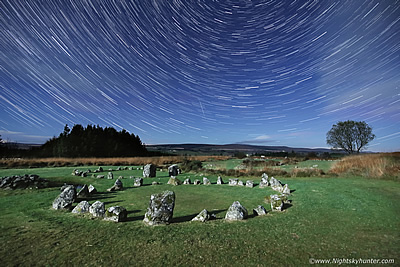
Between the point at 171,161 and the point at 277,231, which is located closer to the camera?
the point at 277,231

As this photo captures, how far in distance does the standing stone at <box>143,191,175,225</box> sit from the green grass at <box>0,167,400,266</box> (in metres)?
0.27

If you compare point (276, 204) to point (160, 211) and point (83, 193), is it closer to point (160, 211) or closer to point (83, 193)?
point (160, 211)

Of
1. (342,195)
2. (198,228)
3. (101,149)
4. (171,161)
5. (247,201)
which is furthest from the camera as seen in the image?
(101,149)

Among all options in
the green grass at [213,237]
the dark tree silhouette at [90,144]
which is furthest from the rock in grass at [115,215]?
the dark tree silhouette at [90,144]

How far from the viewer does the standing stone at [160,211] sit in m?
5.84

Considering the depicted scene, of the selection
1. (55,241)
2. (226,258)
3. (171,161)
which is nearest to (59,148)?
(171,161)

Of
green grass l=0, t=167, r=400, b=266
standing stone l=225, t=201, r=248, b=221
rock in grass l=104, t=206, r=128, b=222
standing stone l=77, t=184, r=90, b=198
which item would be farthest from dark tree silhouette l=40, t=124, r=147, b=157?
standing stone l=225, t=201, r=248, b=221

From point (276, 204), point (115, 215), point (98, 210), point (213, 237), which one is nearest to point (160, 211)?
point (115, 215)

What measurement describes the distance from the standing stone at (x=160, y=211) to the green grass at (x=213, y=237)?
27 cm

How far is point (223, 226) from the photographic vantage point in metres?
5.42

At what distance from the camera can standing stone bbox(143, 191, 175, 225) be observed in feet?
19.2

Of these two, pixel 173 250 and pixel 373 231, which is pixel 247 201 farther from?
pixel 173 250

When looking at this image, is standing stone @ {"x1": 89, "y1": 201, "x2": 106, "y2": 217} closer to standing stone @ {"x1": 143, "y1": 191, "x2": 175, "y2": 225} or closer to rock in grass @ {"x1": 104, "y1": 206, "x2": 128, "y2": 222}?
rock in grass @ {"x1": 104, "y1": 206, "x2": 128, "y2": 222}

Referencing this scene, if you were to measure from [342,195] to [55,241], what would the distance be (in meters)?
10.2
